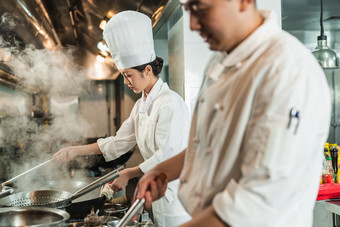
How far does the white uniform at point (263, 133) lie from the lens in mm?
875

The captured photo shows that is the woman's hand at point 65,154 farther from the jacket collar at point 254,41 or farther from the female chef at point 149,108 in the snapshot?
the jacket collar at point 254,41

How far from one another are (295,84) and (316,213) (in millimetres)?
2605

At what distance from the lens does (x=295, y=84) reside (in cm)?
89

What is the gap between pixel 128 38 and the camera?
250 centimetres

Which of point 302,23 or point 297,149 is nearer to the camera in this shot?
point 297,149

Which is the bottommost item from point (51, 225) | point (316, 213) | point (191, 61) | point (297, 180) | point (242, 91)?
point (316, 213)

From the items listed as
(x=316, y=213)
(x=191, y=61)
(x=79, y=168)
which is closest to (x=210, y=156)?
(x=191, y=61)

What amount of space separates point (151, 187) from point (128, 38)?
4.49 ft

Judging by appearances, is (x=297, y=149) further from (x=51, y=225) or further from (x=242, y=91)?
(x=51, y=225)

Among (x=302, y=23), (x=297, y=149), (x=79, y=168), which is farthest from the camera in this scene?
(x=302, y=23)

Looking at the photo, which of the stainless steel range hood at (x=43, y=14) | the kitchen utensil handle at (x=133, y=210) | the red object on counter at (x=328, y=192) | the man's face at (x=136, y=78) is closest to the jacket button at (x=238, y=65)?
the kitchen utensil handle at (x=133, y=210)

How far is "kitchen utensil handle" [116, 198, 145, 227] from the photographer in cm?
121

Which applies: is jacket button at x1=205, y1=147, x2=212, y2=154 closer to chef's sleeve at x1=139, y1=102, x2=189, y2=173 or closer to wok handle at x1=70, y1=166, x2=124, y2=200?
wok handle at x1=70, y1=166, x2=124, y2=200

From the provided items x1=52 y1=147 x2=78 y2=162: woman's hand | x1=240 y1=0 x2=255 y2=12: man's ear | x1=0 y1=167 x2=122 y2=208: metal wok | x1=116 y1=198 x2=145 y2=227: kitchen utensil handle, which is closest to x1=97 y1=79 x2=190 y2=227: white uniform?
x1=0 y1=167 x2=122 y2=208: metal wok
